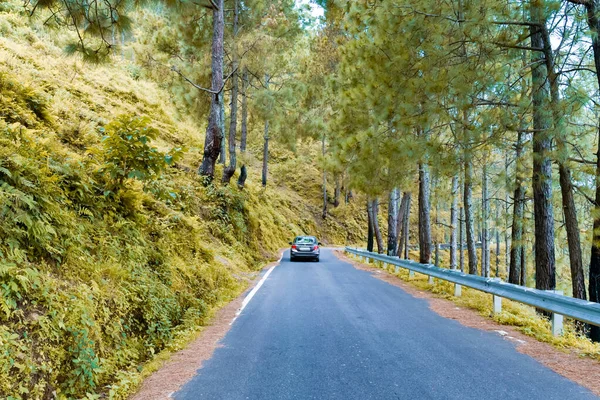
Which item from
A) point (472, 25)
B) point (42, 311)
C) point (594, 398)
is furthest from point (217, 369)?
point (472, 25)

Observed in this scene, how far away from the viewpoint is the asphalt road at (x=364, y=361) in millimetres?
3836

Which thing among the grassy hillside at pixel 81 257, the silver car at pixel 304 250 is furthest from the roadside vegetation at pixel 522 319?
the silver car at pixel 304 250

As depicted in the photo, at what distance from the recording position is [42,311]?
12.4 feet

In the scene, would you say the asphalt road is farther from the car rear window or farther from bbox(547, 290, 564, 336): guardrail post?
the car rear window

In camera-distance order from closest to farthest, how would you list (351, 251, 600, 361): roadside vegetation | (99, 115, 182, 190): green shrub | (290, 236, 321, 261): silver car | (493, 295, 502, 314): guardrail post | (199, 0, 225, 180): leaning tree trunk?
1. (351, 251, 600, 361): roadside vegetation
2. (99, 115, 182, 190): green shrub
3. (493, 295, 502, 314): guardrail post
4. (199, 0, 225, 180): leaning tree trunk
5. (290, 236, 321, 261): silver car

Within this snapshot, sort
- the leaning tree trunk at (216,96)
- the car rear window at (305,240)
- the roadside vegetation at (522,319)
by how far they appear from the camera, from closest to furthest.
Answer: the roadside vegetation at (522,319) → the leaning tree trunk at (216,96) → the car rear window at (305,240)

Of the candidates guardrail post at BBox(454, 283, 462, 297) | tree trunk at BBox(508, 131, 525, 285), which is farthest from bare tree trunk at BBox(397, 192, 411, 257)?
guardrail post at BBox(454, 283, 462, 297)

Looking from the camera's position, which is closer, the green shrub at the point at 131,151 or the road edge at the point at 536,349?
the road edge at the point at 536,349

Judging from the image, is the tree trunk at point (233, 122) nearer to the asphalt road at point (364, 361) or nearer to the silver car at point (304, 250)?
the silver car at point (304, 250)

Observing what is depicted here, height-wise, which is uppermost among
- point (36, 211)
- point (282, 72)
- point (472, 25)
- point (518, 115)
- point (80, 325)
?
point (282, 72)

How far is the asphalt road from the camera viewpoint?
384cm

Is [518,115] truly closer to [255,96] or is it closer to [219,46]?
[219,46]

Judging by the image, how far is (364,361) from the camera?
4.65 metres

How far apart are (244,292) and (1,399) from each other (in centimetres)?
720
